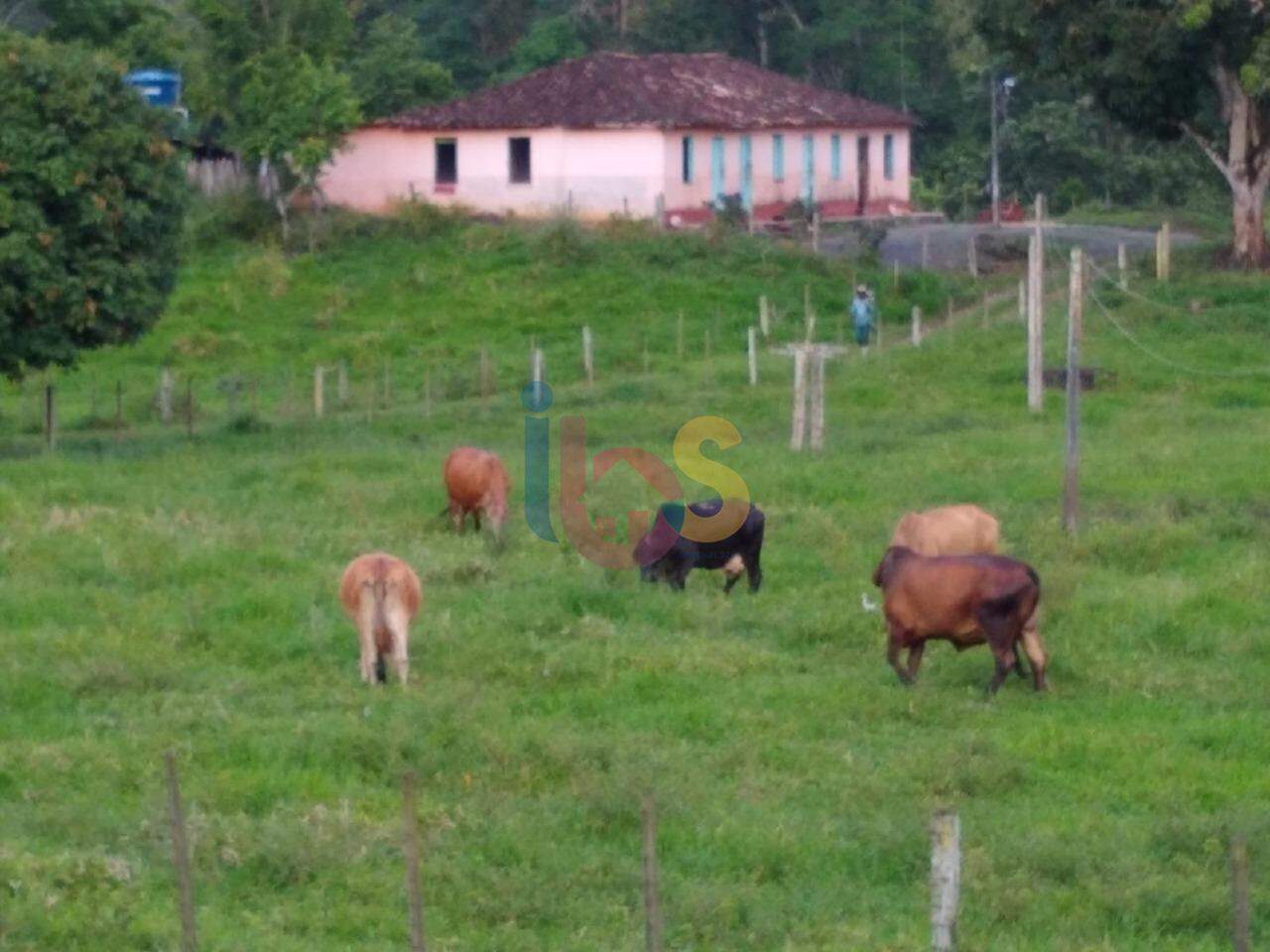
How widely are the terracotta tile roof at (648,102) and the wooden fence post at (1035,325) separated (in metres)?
18.0

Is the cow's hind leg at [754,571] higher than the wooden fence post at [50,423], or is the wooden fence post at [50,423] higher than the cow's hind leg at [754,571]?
the wooden fence post at [50,423]

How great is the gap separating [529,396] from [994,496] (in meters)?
10.4

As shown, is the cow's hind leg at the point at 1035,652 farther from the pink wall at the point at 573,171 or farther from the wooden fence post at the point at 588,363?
the pink wall at the point at 573,171

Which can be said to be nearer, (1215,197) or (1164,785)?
(1164,785)

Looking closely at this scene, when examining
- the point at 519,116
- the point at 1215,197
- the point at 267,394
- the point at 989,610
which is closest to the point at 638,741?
the point at 989,610

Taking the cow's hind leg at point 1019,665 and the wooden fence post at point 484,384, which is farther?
the wooden fence post at point 484,384

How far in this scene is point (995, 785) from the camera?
40.3 feet

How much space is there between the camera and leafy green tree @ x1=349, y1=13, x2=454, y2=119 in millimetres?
49594

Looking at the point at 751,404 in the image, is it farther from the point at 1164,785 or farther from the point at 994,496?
the point at 1164,785

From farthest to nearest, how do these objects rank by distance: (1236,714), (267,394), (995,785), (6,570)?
(267,394), (6,570), (1236,714), (995,785)

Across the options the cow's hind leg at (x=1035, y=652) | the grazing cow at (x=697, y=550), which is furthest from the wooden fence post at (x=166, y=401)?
the cow's hind leg at (x=1035, y=652)

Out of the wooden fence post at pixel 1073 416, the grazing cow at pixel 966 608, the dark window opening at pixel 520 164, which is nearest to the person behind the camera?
the grazing cow at pixel 966 608

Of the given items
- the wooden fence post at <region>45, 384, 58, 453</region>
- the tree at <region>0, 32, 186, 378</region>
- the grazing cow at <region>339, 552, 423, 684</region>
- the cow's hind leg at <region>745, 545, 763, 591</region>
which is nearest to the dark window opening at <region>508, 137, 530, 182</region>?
the tree at <region>0, 32, 186, 378</region>

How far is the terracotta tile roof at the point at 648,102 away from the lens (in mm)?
45125
